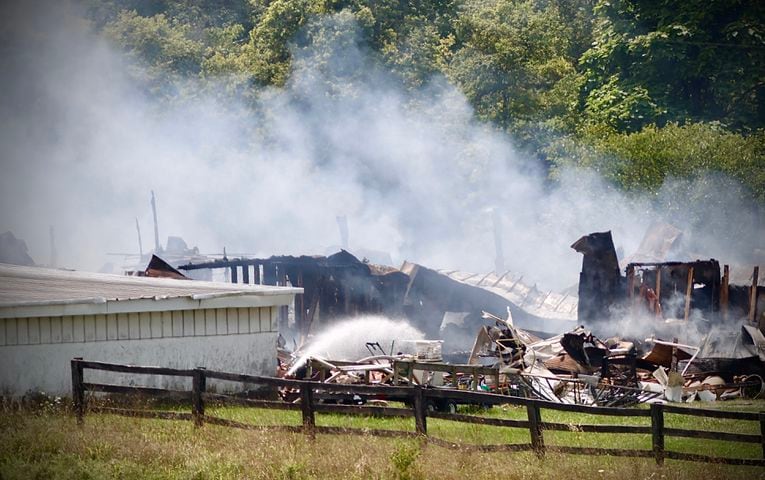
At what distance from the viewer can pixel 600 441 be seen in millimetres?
17531

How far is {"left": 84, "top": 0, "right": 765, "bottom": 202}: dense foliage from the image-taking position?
46.9 meters

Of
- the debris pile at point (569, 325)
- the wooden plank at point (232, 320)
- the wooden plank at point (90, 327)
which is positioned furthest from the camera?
the debris pile at point (569, 325)

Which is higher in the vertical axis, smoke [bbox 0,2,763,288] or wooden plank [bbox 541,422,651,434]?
smoke [bbox 0,2,763,288]

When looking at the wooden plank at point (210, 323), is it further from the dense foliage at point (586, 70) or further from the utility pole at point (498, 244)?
the utility pole at point (498, 244)

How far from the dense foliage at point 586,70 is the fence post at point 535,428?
32.0 m

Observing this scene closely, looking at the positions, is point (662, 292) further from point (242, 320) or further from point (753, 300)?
point (242, 320)

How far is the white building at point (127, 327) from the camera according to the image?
19.2 m

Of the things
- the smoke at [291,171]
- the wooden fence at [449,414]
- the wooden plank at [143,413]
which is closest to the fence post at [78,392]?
the wooden fence at [449,414]

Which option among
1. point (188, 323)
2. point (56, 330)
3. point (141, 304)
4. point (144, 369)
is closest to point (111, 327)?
point (141, 304)

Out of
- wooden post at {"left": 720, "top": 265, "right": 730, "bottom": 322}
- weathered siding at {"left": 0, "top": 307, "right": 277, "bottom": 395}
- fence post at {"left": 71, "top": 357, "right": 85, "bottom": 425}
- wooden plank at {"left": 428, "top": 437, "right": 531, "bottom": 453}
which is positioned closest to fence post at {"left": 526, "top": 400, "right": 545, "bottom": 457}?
wooden plank at {"left": 428, "top": 437, "right": 531, "bottom": 453}

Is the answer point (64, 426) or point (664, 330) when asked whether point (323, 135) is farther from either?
point (64, 426)

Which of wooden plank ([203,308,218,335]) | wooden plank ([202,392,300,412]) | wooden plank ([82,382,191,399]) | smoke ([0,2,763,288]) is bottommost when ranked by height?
wooden plank ([202,392,300,412])

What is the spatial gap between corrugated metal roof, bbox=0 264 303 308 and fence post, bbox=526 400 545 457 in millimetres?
8160

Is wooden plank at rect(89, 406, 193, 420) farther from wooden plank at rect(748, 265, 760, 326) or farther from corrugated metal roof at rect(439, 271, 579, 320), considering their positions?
corrugated metal roof at rect(439, 271, 579, 320)
